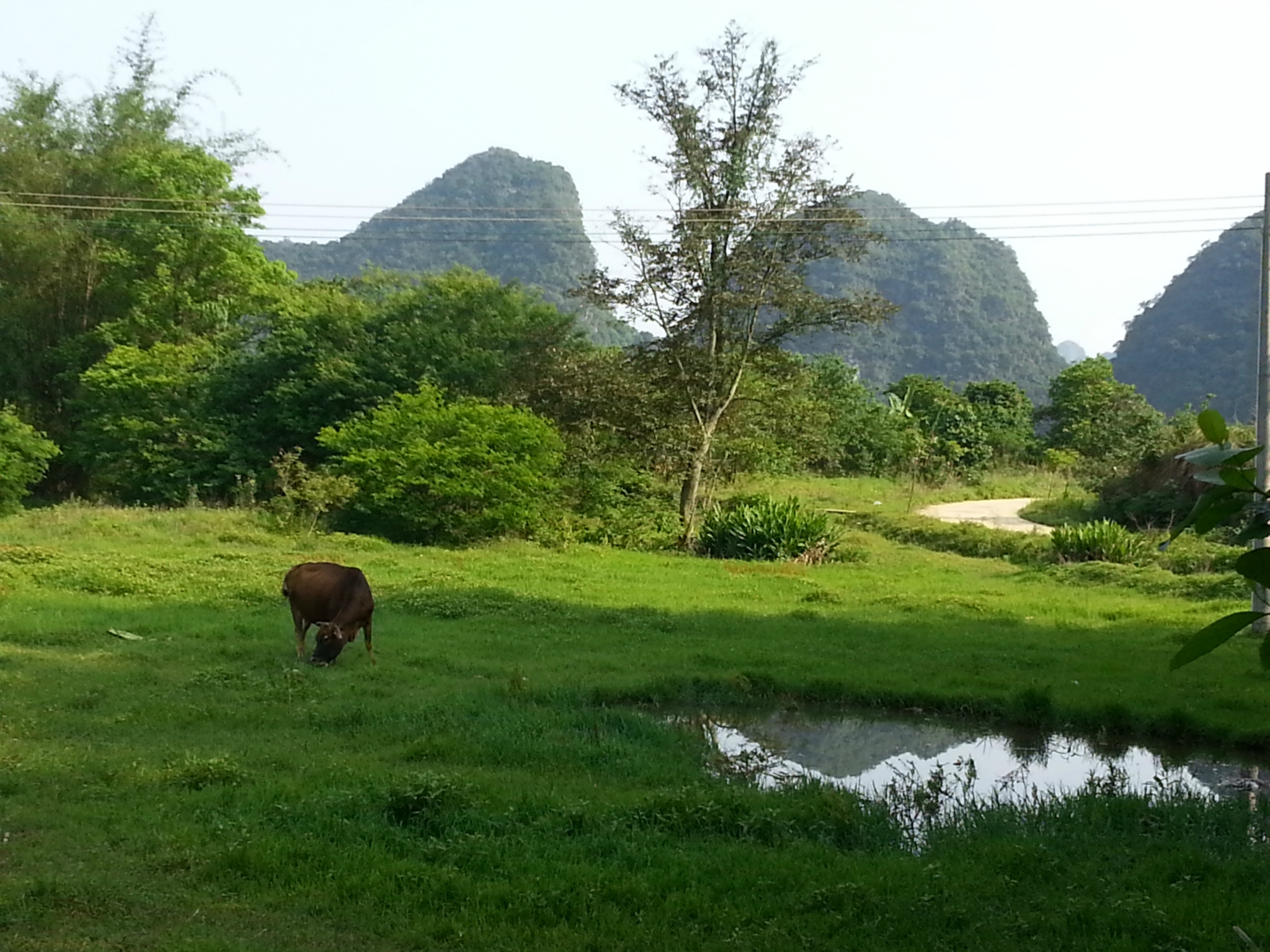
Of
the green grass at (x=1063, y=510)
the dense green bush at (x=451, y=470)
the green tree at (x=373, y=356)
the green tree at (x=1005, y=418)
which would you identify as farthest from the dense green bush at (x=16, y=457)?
the green tree at (x=1005, y=418)

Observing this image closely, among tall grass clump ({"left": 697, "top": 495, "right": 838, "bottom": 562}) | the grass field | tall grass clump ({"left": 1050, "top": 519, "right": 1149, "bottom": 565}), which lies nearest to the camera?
the grass field

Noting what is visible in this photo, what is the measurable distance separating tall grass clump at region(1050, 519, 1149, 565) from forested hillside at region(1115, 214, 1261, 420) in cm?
3452

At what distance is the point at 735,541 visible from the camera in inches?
817

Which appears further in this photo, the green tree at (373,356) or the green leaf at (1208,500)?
the green tree at (373,356)

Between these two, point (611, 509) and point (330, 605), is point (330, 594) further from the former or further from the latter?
point (611, 509)

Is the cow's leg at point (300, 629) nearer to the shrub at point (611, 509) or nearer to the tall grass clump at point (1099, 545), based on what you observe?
the shrub at point (611, 509)

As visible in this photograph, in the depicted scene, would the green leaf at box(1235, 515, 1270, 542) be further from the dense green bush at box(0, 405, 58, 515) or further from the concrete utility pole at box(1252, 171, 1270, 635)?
the dense green bush at box(0, 405, 58, 515)

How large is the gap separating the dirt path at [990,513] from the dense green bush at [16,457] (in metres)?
18.9

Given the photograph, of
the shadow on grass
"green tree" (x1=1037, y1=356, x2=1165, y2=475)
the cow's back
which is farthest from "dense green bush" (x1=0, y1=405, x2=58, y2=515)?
"green tree" (x1=1037, y1=356, x2=1165, y2=475)

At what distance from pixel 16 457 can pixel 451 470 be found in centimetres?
990

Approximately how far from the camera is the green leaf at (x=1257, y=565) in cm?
187

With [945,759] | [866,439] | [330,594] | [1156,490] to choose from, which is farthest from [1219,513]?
[866,439]

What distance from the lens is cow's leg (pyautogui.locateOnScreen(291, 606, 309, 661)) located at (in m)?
11.0

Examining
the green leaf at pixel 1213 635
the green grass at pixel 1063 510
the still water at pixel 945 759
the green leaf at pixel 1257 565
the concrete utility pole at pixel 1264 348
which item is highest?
the concrete utility pole at pixel 1264 348
